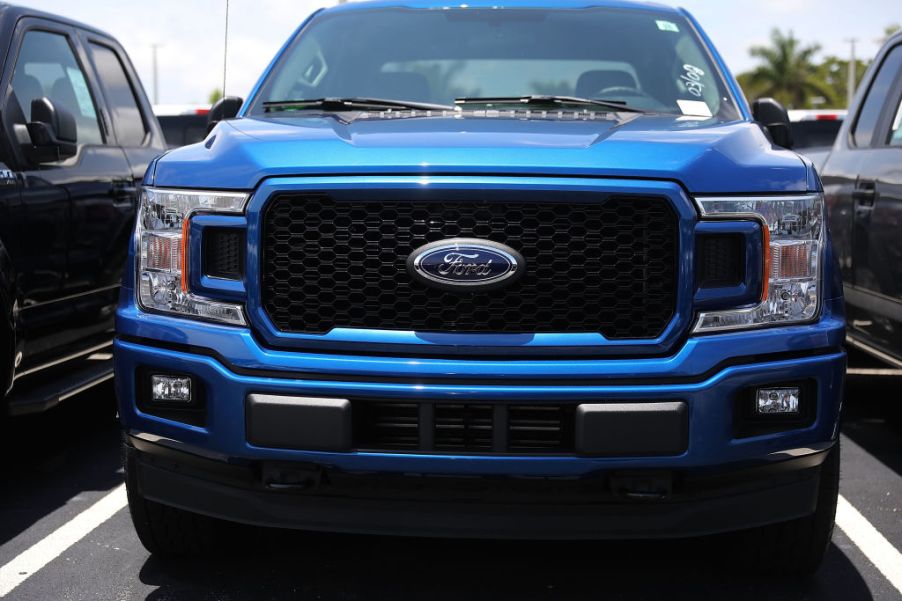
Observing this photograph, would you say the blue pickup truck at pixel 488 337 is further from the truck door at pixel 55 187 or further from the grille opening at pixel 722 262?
the truck door at pixel 55 187

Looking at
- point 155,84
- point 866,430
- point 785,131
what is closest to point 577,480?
point 785,131

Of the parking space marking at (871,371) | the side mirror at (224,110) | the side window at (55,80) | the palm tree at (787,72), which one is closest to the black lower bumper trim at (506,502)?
the side mirror at (224,110)

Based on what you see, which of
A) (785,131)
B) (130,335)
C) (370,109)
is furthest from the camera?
(785,131)

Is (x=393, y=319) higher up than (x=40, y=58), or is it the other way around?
(x=40, y=58)

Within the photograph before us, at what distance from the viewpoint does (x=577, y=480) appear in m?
3.03

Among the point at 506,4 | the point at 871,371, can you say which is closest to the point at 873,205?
the point at 871,371

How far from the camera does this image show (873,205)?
17.3 ft

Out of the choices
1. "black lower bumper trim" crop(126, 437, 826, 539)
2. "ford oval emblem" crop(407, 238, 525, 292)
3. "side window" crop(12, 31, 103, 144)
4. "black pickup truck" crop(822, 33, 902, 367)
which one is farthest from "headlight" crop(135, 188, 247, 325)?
"black pickup truck" crop(822, 33, 902, 367)

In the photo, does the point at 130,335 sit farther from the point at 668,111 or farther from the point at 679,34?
the point at 679,34

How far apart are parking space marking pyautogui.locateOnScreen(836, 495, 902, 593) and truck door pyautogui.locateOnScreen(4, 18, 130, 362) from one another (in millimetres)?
3247

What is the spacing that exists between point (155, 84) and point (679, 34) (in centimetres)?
6499

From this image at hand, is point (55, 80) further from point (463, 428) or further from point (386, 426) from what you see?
point (463, 428)

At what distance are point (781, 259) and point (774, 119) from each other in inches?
63.6

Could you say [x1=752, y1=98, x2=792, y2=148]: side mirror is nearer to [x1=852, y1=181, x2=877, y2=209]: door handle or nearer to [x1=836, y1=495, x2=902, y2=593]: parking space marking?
[x1=852, y1=181, x2=877, y2=209]: door handle
